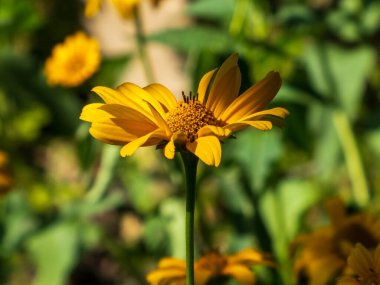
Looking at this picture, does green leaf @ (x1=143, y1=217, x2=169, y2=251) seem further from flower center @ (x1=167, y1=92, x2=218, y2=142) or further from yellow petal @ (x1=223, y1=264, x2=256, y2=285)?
flower center @ (x1=167, y1=92, x2=218, y2=142)

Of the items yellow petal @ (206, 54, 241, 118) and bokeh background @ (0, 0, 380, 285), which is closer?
yellow petal @ (206, 54, 241, 118)

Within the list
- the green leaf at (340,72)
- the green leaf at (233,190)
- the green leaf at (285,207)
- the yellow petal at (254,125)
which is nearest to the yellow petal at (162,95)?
the yellow petal at (254,125)

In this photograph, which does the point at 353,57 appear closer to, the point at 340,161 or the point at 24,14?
the point at 340,161

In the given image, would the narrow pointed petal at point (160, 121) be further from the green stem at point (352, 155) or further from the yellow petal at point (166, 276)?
the green stem at point (352, 155)

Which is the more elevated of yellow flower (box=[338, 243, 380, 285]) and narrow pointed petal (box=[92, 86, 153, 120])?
narrow pointed petal (box=[92, 86, 153, 120])

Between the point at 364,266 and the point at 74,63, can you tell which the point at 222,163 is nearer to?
the point at 74,63

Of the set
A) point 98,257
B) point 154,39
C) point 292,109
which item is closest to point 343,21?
point 292,109

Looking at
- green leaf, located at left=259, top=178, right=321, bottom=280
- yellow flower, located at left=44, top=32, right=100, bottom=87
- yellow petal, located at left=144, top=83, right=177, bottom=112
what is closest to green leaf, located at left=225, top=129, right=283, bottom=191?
green leaf, located at left=259, top=178, right=321, bottom=280
